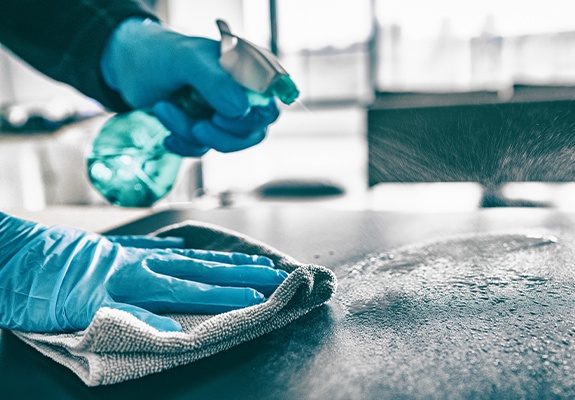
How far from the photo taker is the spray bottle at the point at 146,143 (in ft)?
2.23

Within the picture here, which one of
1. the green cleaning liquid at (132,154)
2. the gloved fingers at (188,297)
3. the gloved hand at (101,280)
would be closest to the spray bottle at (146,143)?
the green cleaning liquid at (132,154)

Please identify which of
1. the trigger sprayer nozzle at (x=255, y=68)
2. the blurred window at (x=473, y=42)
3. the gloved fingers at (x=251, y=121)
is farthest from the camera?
the blurred window at (x=473, y=42)

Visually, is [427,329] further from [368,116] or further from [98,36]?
[368,116]

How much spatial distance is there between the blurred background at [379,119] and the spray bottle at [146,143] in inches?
1.8

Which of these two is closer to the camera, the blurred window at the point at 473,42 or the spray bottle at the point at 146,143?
the spray bottle at the point at 146,143

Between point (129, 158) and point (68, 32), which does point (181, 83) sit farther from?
point (68, 32)

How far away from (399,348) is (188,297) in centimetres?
24

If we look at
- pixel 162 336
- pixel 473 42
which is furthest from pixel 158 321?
pixel 473 42

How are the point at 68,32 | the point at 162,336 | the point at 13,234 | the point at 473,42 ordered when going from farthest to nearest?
the point at 473,42
the point at 68,32
the point at 13,234
the point at 162,336

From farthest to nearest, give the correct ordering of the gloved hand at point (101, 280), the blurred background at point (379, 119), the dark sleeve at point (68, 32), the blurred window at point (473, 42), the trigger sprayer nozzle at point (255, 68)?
the blurred window at point (473, 42)
the blurred background at point (379, 119)
the dark sleeve at point (68, 32)
the trigger sprayer nozzle at point (255, 68)
the gloved hand at point (101, 280)

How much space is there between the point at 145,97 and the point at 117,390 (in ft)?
1.90

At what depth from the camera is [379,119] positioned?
2.72m

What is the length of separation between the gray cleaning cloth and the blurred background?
31 centimetres

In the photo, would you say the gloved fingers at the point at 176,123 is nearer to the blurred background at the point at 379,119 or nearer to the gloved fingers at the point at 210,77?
the gloved fingers at the point at 210,77
